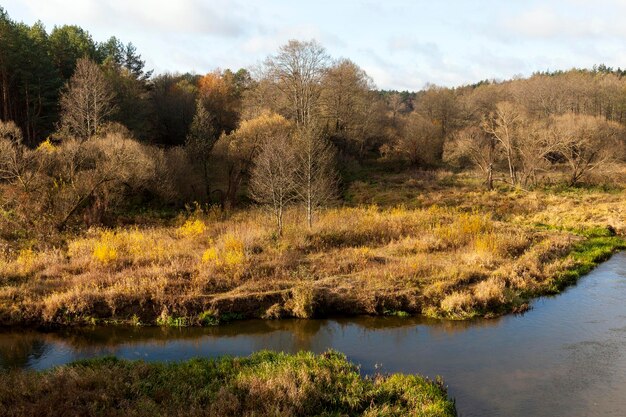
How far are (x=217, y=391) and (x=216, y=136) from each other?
4388 cm

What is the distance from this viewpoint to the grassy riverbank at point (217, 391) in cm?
1017

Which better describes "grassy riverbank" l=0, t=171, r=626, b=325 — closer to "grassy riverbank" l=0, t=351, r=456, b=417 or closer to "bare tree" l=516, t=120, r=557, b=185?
"grassy riverbank" l=0, t=351, r=456, b=417

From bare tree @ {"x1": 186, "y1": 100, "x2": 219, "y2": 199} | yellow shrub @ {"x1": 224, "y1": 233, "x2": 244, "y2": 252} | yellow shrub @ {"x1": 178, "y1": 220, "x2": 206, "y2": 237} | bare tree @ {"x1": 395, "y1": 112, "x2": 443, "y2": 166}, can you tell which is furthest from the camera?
bare tree @ {"x1": 395, "y1": 112, "x2": 443, "y2": 166}

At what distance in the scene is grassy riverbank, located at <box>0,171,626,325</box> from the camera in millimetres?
17516

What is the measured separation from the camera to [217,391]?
36.5 ft

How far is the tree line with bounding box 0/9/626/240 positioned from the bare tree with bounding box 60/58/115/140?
0.15 meters

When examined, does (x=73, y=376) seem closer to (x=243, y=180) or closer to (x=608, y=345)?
(x=608, y=345)

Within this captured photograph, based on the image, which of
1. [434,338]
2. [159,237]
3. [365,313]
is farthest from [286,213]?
[434,338]

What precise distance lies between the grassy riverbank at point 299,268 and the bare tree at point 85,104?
12.8 meters

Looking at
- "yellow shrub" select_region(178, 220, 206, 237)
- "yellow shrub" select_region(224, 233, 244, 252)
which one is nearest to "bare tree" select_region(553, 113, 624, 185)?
"yellow shrub" select_region(178, 220, 206, 237)

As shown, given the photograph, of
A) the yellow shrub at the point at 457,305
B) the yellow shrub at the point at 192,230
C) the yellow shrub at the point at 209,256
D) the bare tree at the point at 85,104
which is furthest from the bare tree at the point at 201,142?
the yellow shrub at the point at 457,305

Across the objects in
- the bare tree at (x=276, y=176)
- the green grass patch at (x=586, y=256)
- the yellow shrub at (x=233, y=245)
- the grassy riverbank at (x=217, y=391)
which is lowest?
the grassy riverbank at (x=217, y=391)

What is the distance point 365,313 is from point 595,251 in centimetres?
1442

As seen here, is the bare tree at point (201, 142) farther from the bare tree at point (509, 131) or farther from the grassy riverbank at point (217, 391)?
the grassy riverbank at point (217, 391)
